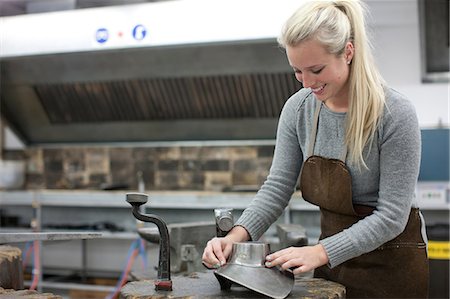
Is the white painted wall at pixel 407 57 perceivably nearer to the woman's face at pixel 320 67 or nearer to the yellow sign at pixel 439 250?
the yellow sign at pixel 439 250

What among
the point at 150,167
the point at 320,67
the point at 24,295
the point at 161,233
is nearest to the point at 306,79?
the point at 320,67

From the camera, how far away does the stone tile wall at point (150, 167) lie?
14.7 feet

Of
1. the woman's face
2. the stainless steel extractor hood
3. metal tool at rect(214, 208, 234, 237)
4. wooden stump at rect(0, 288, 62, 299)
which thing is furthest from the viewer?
the stainless steel extractor hood

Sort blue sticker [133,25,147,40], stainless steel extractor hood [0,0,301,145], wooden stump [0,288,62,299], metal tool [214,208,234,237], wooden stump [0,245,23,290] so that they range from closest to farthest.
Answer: wooden stump [0,288,62,299] < metal tool [214,208,234,237] < wooden stump [0,245,23,290] < blue sticker [133,25,147,40] < stainless steel extractor hood [0,0,301,145]

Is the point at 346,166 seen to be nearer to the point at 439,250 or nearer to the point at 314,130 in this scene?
the point at 314,130

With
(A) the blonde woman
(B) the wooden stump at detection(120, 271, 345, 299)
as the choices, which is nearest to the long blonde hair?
(A) the blonde woman

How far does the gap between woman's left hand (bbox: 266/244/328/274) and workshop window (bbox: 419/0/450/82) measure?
2972 mm

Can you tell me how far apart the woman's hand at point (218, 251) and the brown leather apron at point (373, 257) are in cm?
32

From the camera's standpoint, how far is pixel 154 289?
4.67ft

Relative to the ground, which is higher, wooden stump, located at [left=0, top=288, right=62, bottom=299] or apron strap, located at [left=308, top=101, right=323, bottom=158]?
apron strap, located at [left=308, top=101, right=323, bottom=158]

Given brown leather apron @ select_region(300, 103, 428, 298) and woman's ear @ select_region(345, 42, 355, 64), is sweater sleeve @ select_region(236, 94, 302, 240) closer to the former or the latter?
brown leather apron @ select_region(300, 103, 428, 298)

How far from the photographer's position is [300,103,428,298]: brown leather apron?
5.38ft

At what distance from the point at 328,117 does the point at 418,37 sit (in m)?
2.88

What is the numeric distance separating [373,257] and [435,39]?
278 cm
